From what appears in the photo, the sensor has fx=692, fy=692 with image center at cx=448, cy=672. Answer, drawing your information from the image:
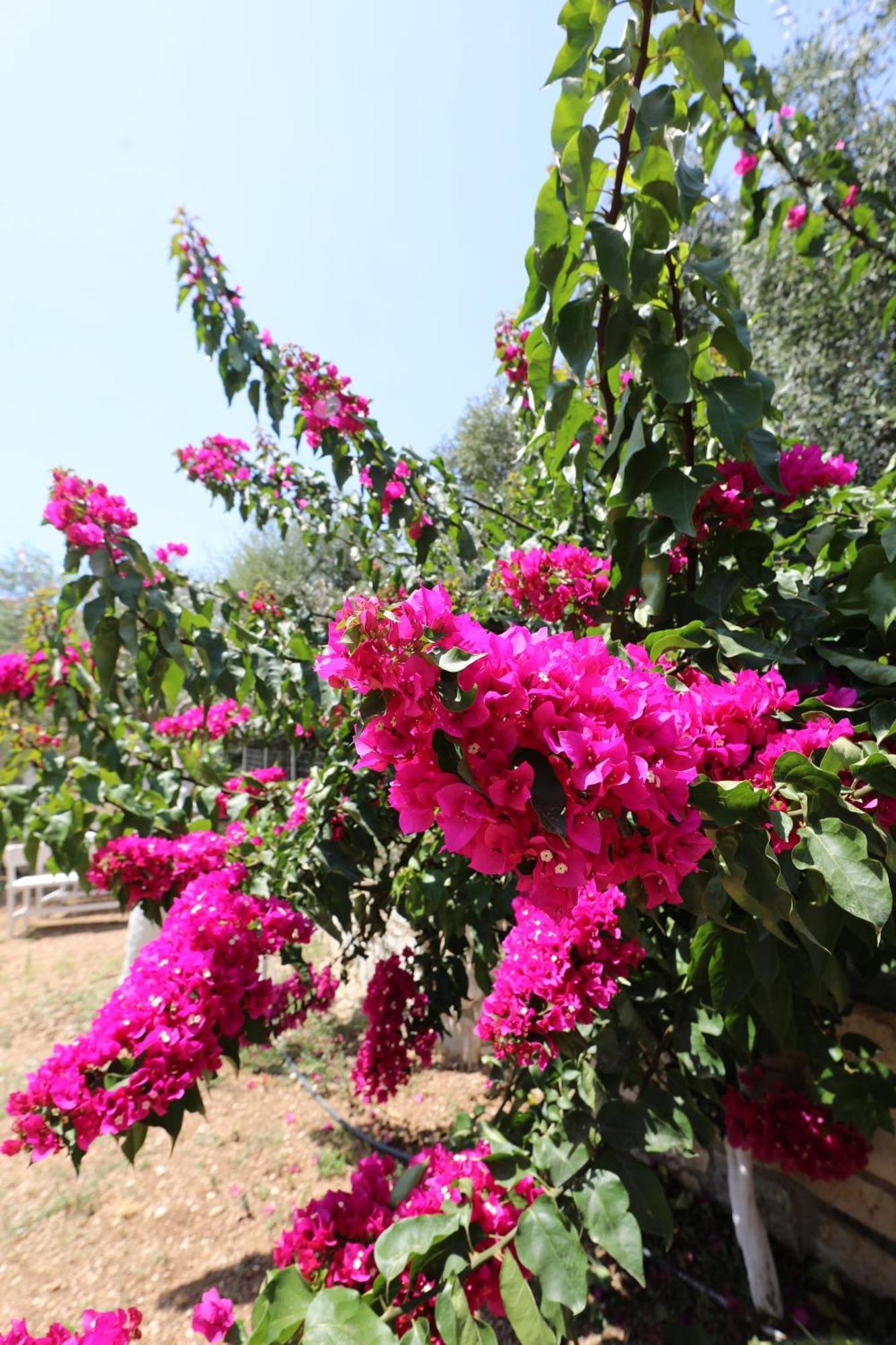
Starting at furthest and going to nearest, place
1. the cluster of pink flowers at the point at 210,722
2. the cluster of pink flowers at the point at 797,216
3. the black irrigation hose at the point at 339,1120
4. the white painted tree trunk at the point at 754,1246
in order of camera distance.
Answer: the cluster of pink flowers at the point at 210,722
the black irrigation hose at the point at 339,1120
the cluster of pink flowers at the point at 797,216
the white painted tree trunk at the point at 754,1246

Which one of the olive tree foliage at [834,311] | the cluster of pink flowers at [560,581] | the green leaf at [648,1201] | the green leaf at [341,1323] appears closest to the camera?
the green leaf at [341,1323]

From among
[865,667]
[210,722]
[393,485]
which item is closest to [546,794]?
[865,667]

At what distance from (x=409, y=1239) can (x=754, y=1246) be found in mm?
1658

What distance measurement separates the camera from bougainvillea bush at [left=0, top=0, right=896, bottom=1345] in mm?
643

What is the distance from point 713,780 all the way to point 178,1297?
3042 millimetres

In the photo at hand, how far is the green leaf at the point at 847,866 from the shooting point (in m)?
0.61

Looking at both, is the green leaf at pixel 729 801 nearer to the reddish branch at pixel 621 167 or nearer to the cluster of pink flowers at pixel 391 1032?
the reddish branch at pixel 621 167

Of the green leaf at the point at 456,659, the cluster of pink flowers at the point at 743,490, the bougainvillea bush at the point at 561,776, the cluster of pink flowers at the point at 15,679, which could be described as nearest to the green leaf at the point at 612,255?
the bougainvillea bush at the point at 561,776

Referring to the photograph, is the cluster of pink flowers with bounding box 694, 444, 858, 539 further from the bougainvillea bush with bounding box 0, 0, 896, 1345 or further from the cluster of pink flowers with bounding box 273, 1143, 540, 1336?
the cluster of pink flowers with bounding box 273, 1143, 540, 1336

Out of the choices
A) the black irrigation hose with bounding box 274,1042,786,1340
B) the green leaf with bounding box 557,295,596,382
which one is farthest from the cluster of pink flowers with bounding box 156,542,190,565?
the black irrigation hose with bounding box 274,1042,786,1340

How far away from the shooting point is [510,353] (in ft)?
8.81

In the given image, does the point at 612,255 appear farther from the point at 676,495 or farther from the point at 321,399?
the point at 321,399

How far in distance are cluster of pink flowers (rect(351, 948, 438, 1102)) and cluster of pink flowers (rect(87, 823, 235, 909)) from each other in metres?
0.69

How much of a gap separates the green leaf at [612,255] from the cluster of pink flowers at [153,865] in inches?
69.0
